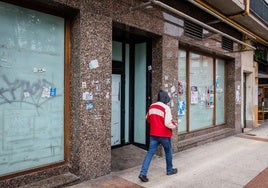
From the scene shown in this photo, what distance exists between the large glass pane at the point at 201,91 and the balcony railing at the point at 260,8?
101 inches

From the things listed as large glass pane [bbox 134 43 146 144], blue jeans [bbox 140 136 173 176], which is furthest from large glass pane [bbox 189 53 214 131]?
blue jeans [bbox 140 136 173 176]

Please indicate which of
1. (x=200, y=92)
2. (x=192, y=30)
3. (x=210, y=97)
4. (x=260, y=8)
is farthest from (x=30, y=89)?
(x=260, y=8)

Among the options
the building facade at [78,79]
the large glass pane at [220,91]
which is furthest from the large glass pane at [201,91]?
the building facade at [78,79]

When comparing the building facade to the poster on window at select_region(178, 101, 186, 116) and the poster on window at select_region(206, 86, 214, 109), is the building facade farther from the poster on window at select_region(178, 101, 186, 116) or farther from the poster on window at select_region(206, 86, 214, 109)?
the poster on window at select_region(206, 86, 214, 109)

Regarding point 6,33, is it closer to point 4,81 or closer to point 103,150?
point 4,81

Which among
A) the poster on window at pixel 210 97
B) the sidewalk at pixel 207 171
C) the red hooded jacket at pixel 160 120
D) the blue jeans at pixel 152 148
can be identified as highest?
the poster on window at pixel 210 97

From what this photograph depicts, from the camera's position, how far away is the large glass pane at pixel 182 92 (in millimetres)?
7715

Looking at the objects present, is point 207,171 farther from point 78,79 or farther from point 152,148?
point 78,79

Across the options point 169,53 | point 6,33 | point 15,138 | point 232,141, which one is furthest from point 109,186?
point 232,141

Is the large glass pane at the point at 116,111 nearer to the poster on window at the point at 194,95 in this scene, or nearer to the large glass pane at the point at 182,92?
the large glass pane at the point at 182,92

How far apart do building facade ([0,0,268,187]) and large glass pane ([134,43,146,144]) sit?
0.09 feet

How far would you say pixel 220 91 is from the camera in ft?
33.3

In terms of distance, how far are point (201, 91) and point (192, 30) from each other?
2.23m

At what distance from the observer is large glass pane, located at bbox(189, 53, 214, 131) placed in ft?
27.6
